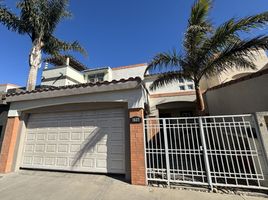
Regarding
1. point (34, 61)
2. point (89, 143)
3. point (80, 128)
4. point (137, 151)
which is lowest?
point (137, 151)

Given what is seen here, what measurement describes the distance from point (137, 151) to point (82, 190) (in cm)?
222

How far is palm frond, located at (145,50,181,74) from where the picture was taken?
6.41 meters

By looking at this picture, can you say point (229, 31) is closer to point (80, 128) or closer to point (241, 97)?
point (241, 97)

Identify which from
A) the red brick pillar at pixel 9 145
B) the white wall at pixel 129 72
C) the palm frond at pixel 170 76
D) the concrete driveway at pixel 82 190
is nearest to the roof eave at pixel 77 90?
the red brick pillar at pixel 9 145

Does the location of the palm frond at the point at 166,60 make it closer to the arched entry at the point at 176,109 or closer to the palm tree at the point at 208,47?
the palm tree at the point at 208,47

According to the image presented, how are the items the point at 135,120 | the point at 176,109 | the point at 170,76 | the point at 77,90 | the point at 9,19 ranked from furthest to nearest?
1. the point at 176,109
2. the point at 9,19
3. the point at 170,76
4. the point at 77,90
5. the point at 135,120

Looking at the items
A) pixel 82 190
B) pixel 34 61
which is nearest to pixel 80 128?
pixel 82 190

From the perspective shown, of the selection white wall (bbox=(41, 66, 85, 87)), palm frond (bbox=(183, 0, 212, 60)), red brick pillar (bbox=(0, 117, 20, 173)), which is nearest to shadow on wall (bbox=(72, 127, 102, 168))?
red brick pillar (bbox=(0, 117, 20, 173))

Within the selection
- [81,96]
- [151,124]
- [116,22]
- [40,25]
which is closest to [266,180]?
[151,124]

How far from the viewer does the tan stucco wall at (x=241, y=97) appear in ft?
20.2

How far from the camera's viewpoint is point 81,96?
245 inches

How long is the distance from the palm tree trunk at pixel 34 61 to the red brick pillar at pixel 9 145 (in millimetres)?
4101

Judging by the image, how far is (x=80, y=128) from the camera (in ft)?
21.2

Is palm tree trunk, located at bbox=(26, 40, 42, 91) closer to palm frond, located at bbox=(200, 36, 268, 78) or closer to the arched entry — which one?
the arched entry
